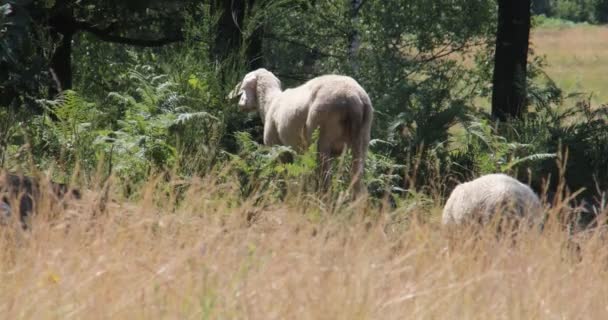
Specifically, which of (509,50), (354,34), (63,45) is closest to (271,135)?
(509,50)

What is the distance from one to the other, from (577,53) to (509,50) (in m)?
43.4

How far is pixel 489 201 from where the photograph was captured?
28.1ft

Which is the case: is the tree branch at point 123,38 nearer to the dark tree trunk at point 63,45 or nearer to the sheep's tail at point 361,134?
the dark tree trunk at point 63,45

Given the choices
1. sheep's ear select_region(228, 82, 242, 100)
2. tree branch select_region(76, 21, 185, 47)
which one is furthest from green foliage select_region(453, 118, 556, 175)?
tree branch select_region(76, 21, 185, 47)

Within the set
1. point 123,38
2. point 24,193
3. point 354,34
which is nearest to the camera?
point 24,193

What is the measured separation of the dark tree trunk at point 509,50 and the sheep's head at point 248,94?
564 centimetres

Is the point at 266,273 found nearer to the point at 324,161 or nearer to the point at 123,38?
the point at 324,161

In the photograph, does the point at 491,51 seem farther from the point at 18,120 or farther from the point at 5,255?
the point at 5,255

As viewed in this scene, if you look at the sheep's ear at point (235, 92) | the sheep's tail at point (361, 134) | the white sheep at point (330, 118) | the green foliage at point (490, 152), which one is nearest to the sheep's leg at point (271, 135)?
the white sheep at point (330, 118)

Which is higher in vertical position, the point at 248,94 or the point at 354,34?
the point at 248,94

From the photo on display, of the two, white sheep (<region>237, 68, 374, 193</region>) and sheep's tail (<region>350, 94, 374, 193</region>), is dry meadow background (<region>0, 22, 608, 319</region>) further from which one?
sheep's tail (<region>350, 94, 374, 193</region>)

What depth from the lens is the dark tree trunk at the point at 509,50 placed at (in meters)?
17.4

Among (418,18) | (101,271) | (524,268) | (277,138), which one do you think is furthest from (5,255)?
(418,18)

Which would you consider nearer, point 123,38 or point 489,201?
point 489,201
